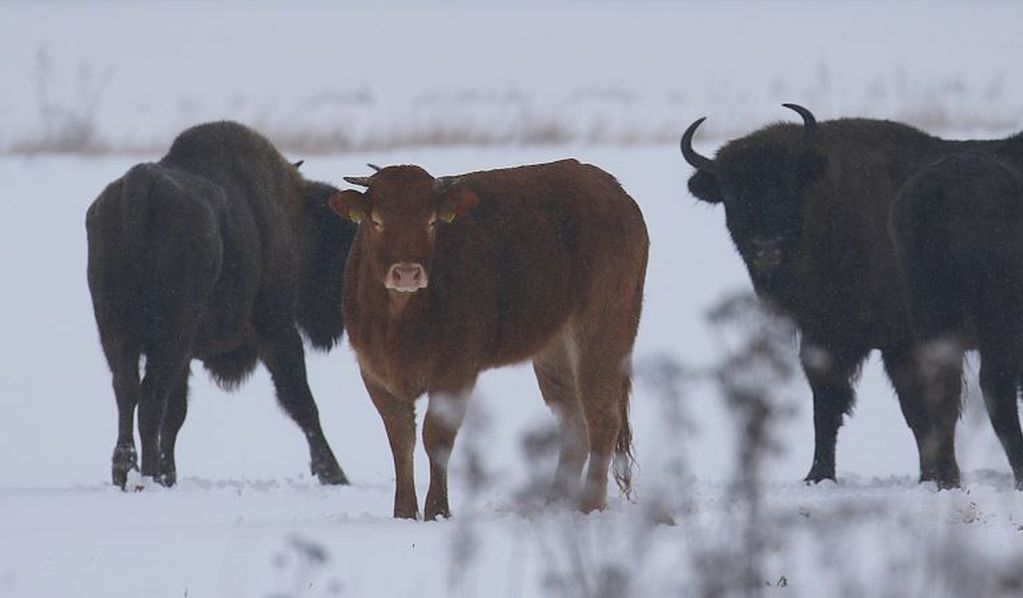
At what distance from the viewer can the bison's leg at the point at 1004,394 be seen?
9523 mm

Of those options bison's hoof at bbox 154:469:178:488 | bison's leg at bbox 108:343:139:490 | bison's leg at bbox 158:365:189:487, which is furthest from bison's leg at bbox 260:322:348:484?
bison's leg at bbox 108:343:139:490

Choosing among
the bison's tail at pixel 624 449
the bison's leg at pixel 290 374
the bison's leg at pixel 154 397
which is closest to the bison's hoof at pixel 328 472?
the bison's leg at pixel 290 374

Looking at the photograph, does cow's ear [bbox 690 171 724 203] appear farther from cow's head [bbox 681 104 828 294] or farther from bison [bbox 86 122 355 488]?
bison [bbox 86 122 355 488]

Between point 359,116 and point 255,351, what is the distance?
17839 millimetres

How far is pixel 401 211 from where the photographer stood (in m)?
8.17

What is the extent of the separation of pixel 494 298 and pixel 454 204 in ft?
1.39

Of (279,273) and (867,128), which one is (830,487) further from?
(279,273)

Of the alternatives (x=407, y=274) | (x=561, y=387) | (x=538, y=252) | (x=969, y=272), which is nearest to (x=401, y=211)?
(x=407, y=274)

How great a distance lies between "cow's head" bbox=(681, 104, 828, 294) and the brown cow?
2040 millimetres

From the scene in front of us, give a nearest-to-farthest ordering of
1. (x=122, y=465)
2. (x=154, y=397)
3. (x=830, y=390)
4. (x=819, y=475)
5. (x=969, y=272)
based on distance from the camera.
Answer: (x=969, y=272) → (x=122, y=465) → (x=154, y=397) → (x=819, y=475) → (x=830, y=390)

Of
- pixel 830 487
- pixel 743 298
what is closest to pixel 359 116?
pixel 830 487

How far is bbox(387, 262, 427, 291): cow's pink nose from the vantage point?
779 centimetres

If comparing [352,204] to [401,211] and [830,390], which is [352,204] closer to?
[401,211]

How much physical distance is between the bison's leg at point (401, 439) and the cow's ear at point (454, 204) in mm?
704
